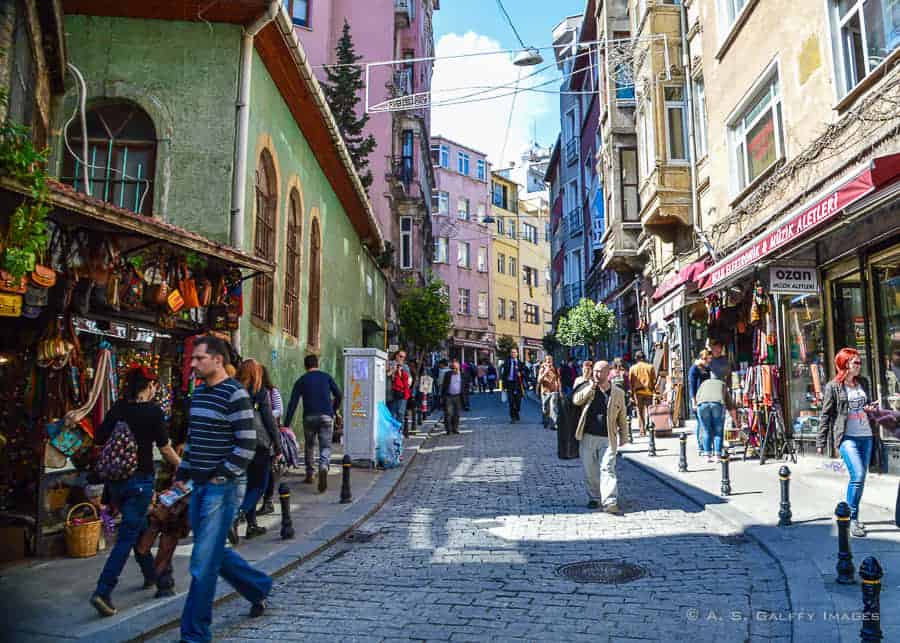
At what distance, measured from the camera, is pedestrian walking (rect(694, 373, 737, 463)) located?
11.9 m

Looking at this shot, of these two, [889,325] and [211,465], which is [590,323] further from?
[211,465]

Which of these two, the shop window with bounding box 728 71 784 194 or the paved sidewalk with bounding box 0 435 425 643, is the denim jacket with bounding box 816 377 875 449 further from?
the shop window with bounding box 728 71 784 194

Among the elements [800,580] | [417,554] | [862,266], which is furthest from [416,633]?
[862,266]

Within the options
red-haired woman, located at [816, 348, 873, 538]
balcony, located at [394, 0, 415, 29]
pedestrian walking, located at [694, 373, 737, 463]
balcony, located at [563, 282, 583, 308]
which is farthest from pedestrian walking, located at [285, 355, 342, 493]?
balcony, located at [563, 282, 583, 308]

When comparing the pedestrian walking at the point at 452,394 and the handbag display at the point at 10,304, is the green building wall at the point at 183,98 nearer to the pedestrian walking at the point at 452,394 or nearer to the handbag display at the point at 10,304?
the handbag display at the point at 10,304

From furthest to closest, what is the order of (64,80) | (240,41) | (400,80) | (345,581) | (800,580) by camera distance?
(400,80) → (240,41) → (64,80) → (345,581) → (800,580)

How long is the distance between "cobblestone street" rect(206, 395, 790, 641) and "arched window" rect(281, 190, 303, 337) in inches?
187

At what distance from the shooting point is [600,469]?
28.8 feet

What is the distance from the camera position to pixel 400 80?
30.6 m

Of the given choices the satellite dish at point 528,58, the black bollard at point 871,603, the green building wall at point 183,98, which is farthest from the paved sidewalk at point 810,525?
the satellite dish at point 528,58

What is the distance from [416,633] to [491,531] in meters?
3.16

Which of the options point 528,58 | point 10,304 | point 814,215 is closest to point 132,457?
point 10,304

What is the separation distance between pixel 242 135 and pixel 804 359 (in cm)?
951

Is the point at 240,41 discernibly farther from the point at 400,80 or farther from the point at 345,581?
the point at 400,80
